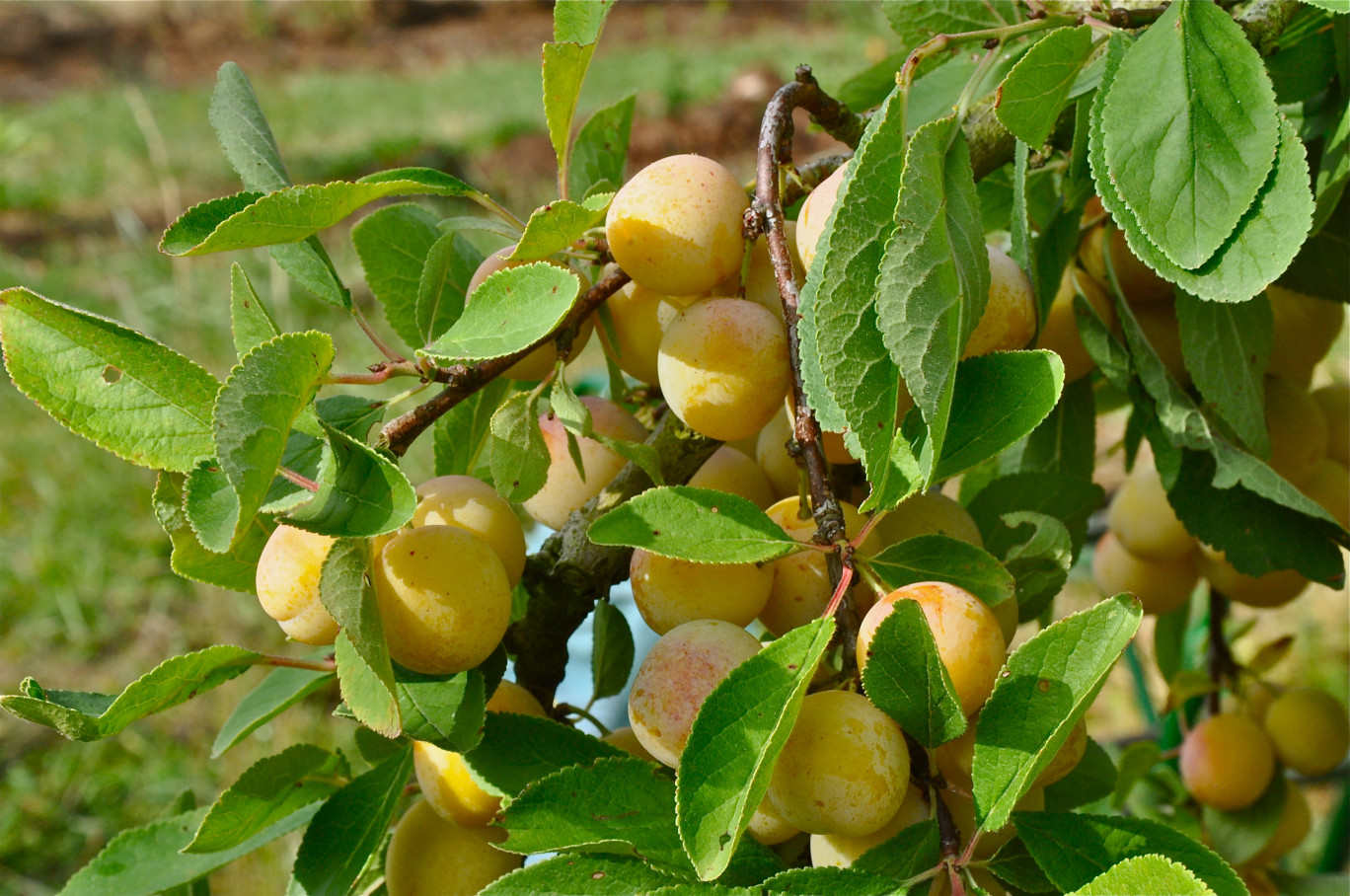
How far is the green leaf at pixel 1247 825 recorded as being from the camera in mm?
859

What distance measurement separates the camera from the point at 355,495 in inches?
14.9

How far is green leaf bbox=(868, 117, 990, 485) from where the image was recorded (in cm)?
34

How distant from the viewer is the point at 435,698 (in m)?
0.44

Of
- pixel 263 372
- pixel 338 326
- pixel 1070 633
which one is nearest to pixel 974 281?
pixel 1070 633

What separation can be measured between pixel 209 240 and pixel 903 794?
0.32 m

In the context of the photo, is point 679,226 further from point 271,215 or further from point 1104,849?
point 1104,849

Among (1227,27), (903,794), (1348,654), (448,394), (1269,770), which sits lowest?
(1348,654)

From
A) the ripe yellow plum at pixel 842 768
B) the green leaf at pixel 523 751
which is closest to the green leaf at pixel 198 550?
the green leaf at pixel 523 751

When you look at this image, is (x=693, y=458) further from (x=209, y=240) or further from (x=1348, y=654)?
(x=1348, y=654)

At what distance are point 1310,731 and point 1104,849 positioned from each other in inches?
23.2

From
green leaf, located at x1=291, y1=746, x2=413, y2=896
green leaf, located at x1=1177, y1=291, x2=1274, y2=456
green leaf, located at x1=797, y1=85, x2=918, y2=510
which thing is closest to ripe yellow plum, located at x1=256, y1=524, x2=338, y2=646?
green leaf, located at x1=291, y1=746, x2=413, y2=896

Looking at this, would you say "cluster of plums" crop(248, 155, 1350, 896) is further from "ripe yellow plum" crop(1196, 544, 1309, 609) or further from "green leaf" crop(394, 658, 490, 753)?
"ripe yellow plum" crop(1196, 544, 1309, 609)

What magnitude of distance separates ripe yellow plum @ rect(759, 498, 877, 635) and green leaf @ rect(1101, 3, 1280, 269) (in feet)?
0.55

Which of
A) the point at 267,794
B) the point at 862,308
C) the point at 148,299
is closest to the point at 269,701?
the point at 267,794
